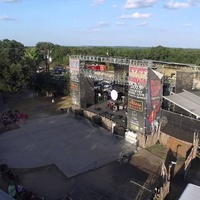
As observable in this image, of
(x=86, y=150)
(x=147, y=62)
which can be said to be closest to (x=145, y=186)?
(x=86, y=150)

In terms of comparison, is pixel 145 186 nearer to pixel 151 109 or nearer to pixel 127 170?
pixel 127 170

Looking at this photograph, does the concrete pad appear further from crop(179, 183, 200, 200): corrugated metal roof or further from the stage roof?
crop(179, 183, 200, 200): corrugated metal roof

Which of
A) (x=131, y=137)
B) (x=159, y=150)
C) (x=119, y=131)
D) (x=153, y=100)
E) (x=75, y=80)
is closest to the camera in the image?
(x=159, y=150)

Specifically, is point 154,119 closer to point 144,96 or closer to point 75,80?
point 144,96

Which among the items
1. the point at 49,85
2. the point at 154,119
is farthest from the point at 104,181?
the point at 49,85

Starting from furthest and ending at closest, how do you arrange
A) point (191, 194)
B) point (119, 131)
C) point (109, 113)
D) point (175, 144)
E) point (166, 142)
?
point (109, 113)
point (119, 131)
point (166, 142)
point (175, 144)
point (191, 194)

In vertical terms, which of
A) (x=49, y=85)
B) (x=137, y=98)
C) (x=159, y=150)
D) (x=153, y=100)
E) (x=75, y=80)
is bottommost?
(x=159, y=150)

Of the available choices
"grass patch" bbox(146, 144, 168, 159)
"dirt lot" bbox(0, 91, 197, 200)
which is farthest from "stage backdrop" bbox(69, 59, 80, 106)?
"dirt lot" bbox(0, 91, 197, 200)

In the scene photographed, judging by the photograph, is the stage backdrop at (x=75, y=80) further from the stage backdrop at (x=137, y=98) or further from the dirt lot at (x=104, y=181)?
the dirt lot at (x=104, y=181)

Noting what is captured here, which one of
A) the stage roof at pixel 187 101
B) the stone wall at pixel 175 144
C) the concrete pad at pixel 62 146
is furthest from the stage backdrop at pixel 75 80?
the stone wall at pixel 175 144
